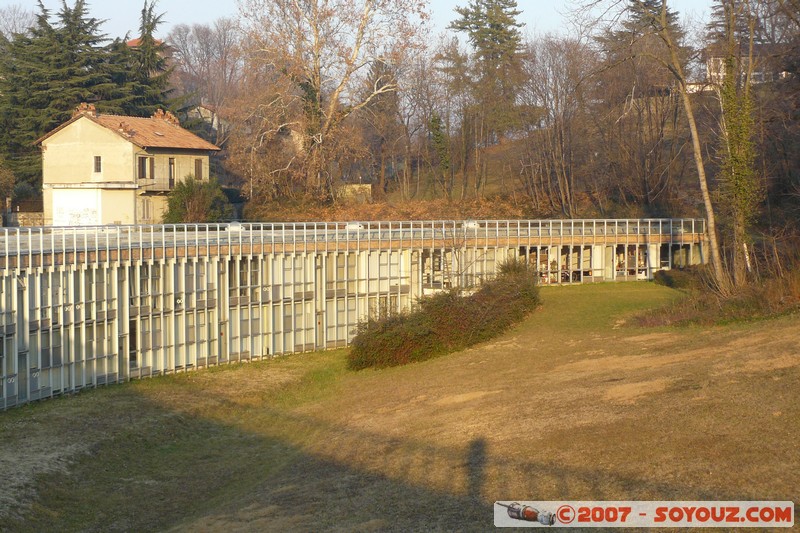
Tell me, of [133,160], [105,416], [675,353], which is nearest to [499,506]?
[675,353]

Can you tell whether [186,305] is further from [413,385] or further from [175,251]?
[413,385]

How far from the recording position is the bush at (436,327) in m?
35.1

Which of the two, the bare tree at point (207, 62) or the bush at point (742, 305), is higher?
the bare tree at point (207, 62)

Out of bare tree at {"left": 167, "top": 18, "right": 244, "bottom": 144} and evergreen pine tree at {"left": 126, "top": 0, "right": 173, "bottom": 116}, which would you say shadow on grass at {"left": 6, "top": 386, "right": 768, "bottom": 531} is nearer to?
evergreen pine tree at {"left": 126, "top": 0, "right": 173, "bottom": 116}

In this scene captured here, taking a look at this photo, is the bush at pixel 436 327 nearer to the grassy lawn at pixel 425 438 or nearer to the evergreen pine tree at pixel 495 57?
the grassy lawn at pixel 425 438

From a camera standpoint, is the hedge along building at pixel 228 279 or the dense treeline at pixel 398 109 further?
the dense treeline at pixel 398 109

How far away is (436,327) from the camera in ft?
118

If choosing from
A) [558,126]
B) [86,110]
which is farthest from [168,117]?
[558,126]

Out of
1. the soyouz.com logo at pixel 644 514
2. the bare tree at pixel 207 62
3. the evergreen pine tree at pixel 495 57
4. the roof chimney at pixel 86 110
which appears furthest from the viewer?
the bare tree at pixel 207 62

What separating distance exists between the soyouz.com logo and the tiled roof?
48.1 metres

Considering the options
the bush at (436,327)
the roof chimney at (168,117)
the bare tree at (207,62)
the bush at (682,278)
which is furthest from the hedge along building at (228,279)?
the bare tree at (207,62)

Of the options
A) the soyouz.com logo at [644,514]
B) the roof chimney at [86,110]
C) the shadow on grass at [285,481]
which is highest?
the roof chimney at [86,110]

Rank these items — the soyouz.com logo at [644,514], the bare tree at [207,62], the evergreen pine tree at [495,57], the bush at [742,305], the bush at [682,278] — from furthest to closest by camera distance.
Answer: the bare tree at [207,62]
the evergreen pine tree at [495,57]
the bush at [682,278]
the bush at [742,305]
the soyouz.com logo at [644,514]

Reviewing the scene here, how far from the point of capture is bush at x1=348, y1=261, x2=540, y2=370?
35062mm
